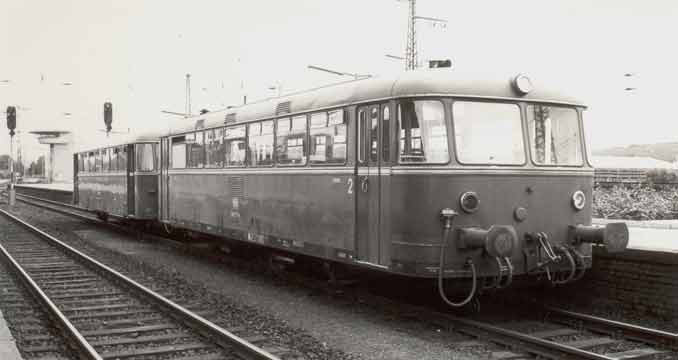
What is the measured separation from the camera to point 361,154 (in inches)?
350

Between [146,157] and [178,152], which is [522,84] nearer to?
[178,152]

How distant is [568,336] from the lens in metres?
7.95

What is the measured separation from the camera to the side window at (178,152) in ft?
49.3

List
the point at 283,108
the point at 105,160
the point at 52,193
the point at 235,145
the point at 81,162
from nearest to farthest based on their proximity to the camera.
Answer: the point at 283,108 < the point at 235,145 < the point at 105,160 < the point at 81,162 < the point at 52,193

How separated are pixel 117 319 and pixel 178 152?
6.66 m

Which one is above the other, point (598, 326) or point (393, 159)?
point (393, 159)

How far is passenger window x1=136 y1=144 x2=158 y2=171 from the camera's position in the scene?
18.7 meters

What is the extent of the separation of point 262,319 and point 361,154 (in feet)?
7.68

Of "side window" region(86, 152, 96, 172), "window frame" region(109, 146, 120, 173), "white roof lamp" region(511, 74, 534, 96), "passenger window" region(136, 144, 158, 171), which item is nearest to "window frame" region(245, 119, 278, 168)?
"white roof lamp" region(511, 74, 534, 96)

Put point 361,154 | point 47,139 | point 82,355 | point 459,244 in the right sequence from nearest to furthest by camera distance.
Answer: point 82,355 < point 459,244 < point 361,154 < point 47,139

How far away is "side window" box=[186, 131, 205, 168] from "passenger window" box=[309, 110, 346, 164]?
4.52 metres

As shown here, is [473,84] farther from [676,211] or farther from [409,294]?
[676,211]

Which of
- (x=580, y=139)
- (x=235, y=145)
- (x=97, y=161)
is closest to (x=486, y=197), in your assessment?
(x=580, y=139)

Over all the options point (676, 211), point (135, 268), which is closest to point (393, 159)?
point (135, 268)
